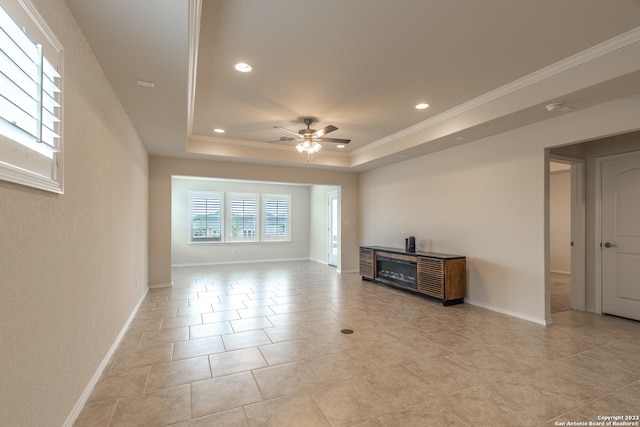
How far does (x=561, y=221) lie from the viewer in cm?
774

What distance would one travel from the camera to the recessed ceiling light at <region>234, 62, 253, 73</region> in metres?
3.05

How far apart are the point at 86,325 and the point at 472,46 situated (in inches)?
149

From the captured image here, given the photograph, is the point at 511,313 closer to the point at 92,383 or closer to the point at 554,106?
the point at 554,106

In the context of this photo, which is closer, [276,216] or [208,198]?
[208,198]

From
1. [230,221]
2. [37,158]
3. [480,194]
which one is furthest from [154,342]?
[230,221]

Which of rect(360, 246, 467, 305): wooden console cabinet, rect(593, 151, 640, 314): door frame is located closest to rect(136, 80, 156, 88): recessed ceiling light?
rect(360, 246, 467, 305): wooden console cabinet

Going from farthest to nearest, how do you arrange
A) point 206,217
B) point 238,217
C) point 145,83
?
point 238,217, point 206,217, point 145,83

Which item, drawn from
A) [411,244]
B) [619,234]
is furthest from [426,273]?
[619,234]

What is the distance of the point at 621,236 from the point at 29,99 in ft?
19.8

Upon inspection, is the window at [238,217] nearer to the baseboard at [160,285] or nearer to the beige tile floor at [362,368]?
the baseboard at [160,285]

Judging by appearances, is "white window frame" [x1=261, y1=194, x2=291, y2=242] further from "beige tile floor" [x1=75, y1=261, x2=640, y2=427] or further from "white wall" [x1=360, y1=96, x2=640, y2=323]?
"beige tile floor" [x1=75, y1=261, x2=640, y2=427]

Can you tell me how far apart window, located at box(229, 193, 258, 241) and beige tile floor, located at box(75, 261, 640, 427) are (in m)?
4.82

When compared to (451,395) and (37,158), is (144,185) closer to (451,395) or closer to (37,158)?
(37,158)

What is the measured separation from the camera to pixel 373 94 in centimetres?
376
